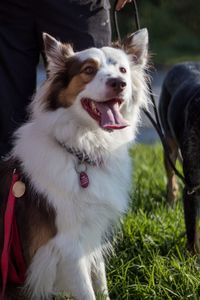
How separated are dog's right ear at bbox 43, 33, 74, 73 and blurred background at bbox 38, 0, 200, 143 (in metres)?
17.0

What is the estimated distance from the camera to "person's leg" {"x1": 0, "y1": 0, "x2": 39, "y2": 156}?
3.54 m

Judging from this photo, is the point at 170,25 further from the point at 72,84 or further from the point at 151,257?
the point at 72,84

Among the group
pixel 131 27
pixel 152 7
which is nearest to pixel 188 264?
pixel 131 27

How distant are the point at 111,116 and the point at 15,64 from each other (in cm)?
97

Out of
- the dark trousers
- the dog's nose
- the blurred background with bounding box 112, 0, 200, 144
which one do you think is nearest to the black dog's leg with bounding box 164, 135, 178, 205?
the dark trousers

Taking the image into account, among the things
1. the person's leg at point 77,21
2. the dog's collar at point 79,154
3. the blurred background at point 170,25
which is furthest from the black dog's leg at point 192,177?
the blurred background at point 170,25

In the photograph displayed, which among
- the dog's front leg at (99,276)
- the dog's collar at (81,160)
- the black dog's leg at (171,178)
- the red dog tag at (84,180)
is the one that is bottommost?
the black dog's leg at (171,178)

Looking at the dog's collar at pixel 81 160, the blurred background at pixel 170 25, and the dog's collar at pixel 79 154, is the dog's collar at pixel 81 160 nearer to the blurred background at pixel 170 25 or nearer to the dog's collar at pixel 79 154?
the dog's collar at pixel 79 154

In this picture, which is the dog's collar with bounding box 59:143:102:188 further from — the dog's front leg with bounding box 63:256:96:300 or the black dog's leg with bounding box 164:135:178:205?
the black dog's leg with bounding box 164:135:178:205

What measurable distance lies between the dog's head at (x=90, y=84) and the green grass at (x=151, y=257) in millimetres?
963

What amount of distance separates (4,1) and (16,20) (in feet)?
0.45

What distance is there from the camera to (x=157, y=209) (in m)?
4.47

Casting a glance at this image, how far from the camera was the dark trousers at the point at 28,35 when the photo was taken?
3.47 meters

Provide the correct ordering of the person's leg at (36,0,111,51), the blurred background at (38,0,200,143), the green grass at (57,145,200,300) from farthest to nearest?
1. the blurred background at (38,0,200,143)
2. the person's leg at (36,0,111,51)
3. the green grass at (57,145,200,300)
